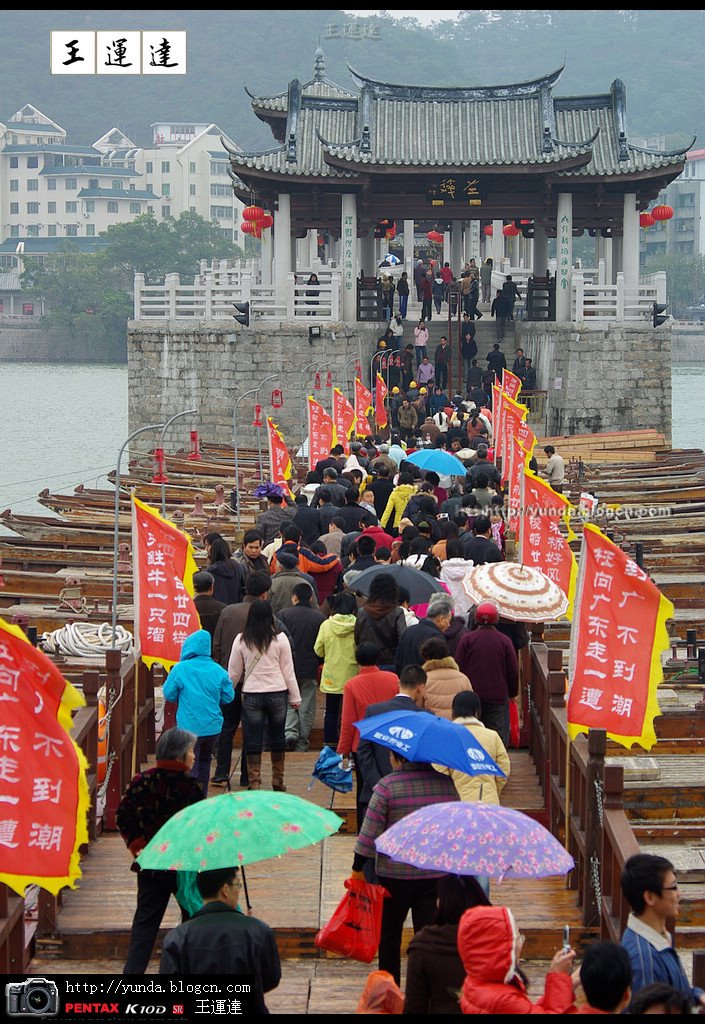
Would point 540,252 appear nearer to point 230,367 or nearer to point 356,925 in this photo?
point 230,367

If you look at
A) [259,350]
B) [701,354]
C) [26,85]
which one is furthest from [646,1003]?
[26,85]

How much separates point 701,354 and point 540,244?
50027 mm

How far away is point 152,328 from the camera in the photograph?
32719 millimetres

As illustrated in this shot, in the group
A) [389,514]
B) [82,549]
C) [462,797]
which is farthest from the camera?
[82,549]

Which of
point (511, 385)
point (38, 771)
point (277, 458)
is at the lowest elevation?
point (38, 771)

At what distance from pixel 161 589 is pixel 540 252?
1108 inches

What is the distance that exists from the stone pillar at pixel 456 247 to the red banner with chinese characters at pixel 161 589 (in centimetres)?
2988

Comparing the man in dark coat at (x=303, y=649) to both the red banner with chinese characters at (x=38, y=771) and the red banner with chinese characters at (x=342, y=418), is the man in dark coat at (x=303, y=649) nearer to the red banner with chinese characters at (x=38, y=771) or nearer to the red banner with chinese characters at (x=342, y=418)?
the red banner with chinese characters at (x=38, y=771)

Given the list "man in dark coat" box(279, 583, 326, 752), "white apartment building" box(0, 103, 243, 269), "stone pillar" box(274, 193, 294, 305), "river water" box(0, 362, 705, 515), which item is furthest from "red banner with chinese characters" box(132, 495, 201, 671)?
"white apartment building" box(0, 103, 243, 269)

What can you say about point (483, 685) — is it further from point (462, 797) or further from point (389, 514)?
point (389, 514)

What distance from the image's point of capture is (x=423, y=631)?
29.0 ft

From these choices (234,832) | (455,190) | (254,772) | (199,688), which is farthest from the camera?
(455,190)

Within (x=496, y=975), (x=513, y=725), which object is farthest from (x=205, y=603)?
(x=496, y=975)

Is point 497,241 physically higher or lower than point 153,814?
higher
